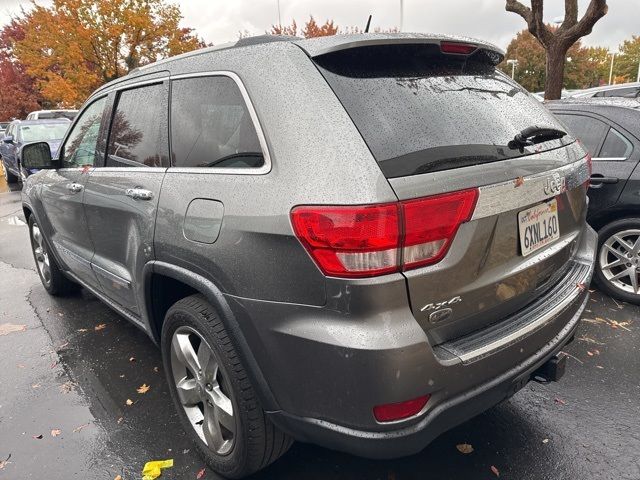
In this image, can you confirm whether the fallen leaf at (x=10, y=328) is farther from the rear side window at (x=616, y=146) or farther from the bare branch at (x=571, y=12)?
the bare branch at (x=571, y=12)

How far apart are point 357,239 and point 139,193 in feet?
4.54

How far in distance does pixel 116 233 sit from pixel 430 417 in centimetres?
204

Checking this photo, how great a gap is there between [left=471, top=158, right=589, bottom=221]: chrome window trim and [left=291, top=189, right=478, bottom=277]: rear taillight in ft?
0.51

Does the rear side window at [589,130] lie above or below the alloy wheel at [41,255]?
above

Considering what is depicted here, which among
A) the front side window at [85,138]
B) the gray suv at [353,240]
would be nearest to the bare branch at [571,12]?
the gray suv at [353,240]

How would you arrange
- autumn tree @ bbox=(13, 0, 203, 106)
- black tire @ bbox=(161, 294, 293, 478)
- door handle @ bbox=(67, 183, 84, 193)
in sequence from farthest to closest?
autumn tree @ bbox=(13, 0, 203, 106)
door handle @ bbox=(67, 183, 84, 193)
black tire @ bbox=(161, 294, 293, 478)

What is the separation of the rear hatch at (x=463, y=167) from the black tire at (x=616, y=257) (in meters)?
2.03

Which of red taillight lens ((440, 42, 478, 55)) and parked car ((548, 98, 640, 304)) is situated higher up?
red taillight lens ((440, 42, 478, 55))

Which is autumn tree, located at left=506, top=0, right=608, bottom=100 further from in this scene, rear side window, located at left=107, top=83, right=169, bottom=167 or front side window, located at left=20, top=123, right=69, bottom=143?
front side window, located at left=20, top=123, right=69, bottom=143

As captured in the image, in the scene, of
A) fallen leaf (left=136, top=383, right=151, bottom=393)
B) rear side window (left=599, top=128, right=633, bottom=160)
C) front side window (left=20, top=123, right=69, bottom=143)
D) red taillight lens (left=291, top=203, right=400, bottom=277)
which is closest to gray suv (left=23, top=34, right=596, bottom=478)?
red taillight lens (left=291, top=203, right=400, bottom=277)

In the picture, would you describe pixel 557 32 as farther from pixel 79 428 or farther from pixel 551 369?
pixel 79 428

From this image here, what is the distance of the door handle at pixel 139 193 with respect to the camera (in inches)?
94.5

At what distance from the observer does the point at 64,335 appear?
3.98 meters

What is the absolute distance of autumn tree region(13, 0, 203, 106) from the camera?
19.6 meters
